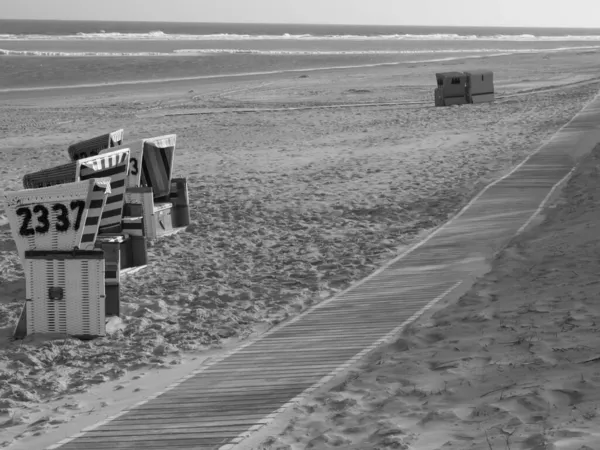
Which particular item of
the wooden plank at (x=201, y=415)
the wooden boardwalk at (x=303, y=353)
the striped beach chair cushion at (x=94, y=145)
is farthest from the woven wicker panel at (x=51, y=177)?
the wooden plank at (x=201, y=415)

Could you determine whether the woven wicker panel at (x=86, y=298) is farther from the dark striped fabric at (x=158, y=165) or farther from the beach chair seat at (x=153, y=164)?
the dark striped fabric at (x=158, y=165)

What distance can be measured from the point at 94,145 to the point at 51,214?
500cm

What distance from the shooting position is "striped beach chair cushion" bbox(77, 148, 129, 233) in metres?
9.18

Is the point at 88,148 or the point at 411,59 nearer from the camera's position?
the point at 88,148

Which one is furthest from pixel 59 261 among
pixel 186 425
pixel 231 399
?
pixel 186 425

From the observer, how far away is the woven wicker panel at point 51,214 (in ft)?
24.3

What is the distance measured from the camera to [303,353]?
6730 mm

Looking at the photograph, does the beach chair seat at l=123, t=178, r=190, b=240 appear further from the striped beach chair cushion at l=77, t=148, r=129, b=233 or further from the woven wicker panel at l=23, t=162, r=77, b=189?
the woven wicker panel at l=23, t=162, r=77, b=189

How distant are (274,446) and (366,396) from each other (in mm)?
824

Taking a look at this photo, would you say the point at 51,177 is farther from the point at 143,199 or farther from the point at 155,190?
the point at 155,190

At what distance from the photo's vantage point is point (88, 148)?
40.1 feet

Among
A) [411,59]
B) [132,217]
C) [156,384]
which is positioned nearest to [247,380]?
[156,384]

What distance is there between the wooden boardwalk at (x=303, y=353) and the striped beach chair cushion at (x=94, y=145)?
449 cm

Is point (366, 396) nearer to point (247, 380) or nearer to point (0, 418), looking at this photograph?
point (247, 380)
